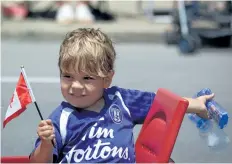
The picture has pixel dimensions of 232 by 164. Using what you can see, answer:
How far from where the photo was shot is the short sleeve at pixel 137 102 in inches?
115

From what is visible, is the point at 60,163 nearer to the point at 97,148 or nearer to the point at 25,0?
the point at 97,148

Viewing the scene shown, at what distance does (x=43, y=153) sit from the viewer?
2557mm

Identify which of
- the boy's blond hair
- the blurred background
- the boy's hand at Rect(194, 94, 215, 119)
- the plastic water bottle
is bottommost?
the blurred background

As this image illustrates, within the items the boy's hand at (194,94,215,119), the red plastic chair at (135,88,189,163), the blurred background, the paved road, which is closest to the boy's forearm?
the red plastic chair at (135,88,189,163)

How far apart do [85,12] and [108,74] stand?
398 inches

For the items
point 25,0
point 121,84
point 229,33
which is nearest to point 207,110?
point 121,84

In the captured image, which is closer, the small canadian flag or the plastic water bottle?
the small canadian flag

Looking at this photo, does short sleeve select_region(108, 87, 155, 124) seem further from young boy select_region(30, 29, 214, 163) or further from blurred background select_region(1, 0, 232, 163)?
blurred background select_region(1, 0, 232, 163)

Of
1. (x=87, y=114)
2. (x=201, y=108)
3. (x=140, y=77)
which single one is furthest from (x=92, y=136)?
(x=140, y=77)

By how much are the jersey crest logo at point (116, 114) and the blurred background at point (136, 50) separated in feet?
2.38

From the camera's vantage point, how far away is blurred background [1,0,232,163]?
4965 mm

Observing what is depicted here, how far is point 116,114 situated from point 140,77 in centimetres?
499

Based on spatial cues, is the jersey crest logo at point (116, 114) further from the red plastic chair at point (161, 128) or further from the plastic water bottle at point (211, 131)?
the plastic water bottle at point (211, 131)

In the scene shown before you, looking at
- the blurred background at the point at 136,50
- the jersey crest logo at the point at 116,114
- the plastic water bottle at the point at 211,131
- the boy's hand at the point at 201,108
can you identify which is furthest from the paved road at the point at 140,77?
Answer: the jersey crest logo at the point at 116,114
